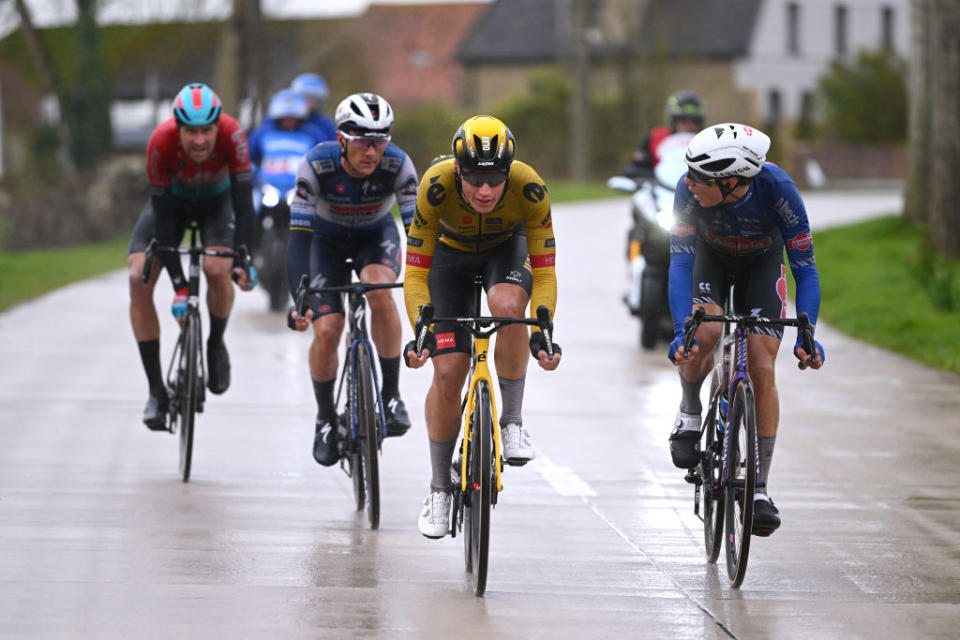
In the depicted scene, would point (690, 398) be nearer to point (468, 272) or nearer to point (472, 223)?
point (468, 272)

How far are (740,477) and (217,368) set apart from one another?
3623 millimetres

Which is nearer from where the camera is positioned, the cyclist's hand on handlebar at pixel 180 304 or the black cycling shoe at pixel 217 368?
the cyclist's hand on handlebar at pixel 180 304

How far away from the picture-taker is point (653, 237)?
1374cm

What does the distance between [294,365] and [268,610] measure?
23.7ft

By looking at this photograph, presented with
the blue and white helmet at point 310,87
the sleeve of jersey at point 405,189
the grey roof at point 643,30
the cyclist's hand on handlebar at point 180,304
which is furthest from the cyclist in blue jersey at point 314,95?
the grey roof at point 643,30

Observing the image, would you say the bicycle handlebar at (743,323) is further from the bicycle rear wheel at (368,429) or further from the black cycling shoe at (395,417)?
the black cycling shoe at (395,417)

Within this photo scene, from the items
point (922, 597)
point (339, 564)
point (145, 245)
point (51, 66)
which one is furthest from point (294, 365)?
point (51, 66)

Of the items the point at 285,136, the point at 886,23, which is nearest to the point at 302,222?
the point at 285,136

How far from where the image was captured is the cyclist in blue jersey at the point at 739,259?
6898mm

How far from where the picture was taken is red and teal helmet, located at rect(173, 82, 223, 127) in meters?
8.90

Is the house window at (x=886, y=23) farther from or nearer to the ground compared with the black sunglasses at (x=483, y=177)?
nearer to the ground

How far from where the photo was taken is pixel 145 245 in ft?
→ 31.0

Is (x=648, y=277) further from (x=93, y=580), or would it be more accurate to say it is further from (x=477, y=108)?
(x=477, y=108)

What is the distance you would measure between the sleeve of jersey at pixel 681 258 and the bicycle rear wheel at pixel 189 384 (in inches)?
117
